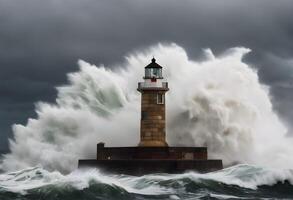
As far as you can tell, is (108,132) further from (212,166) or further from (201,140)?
(212,166)

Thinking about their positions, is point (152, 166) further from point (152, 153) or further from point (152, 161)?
point (152, 153)

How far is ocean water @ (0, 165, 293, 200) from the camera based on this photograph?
17.3 metres

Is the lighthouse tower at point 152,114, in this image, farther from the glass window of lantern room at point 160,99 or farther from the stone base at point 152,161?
the stone base at point 152,161

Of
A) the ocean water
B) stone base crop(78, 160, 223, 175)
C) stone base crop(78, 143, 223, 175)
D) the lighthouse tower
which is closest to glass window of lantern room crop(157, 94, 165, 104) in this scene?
the lighthouse tower

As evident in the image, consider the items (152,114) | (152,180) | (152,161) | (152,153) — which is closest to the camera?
(152,180)

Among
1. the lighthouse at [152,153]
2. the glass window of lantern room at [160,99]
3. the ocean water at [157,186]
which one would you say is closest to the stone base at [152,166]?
the lighthouse at [152,153]

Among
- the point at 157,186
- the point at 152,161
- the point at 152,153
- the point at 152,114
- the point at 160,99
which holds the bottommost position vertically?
the point at 157,186

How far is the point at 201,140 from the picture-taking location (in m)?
25.5

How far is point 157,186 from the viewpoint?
19078mm

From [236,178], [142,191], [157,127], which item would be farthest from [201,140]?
[142,191]

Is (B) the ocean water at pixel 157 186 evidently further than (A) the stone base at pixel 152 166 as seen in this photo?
No

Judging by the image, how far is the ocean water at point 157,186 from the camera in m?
17.3

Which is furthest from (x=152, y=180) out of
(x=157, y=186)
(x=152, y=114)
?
(x=152, y=114)

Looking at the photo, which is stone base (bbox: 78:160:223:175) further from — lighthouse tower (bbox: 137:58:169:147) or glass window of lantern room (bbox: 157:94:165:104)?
glass window of lantern room (bbox: 157:94:165:104)
